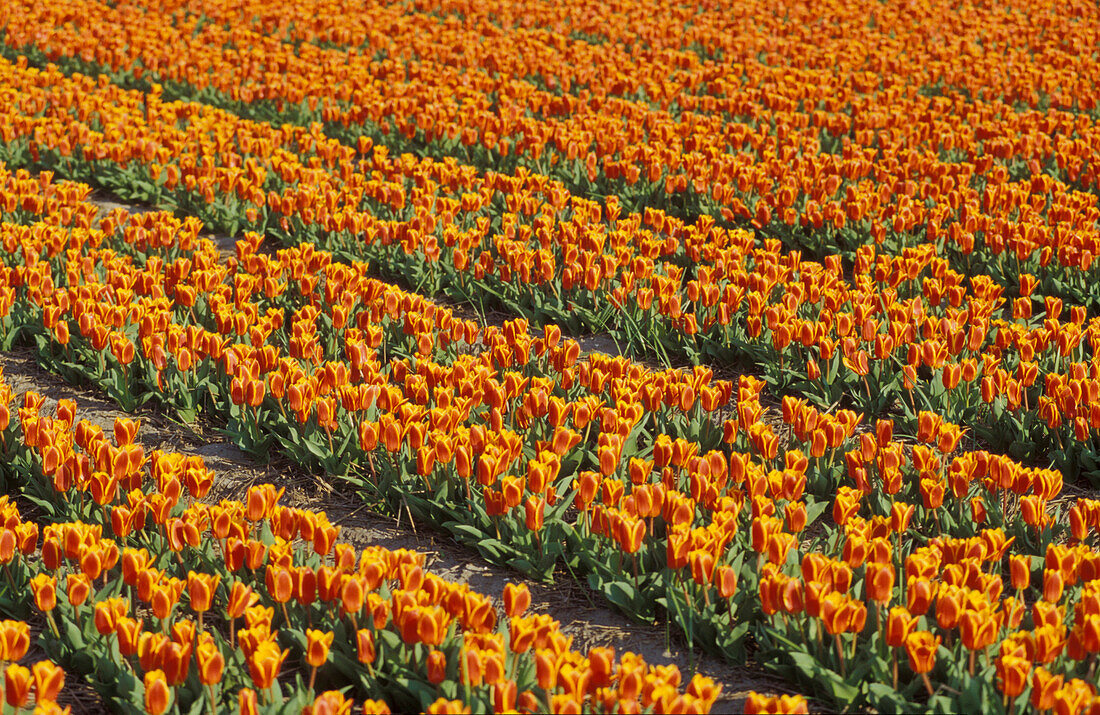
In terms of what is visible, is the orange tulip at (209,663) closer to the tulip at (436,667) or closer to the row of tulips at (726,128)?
the tulip at (436,667)

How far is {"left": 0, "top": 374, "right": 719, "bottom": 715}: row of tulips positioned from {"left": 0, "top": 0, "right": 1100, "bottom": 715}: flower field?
1 centimetres

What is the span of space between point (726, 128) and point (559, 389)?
187 inches

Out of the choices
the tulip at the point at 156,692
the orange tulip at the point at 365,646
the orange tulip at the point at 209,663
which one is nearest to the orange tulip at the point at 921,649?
the orange tulip at the point at 365,646

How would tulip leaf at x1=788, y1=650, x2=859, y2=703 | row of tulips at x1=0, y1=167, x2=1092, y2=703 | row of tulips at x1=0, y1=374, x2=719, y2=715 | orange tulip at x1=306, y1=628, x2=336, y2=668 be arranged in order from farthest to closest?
row of tulips at x1=0, y1=167, x2=1092, y2=703
tulip leaf at x1=788, y1=650, x2=859, y2=703
orange tulip at x1=306, y1=628, x2=336, y2=668
row of tulips at x1=0, y1=374, x2=719, y2=715

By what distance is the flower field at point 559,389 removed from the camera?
2945 mm

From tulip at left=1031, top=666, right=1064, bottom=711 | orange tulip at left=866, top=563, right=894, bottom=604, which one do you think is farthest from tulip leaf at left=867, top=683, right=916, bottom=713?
tulip at left=1031, top=666, right=1064, bottom=711

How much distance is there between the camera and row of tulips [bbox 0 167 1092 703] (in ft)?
11.1

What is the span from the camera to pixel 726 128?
28.7 ft

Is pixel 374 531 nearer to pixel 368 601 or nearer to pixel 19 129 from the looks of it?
pixel 368 601

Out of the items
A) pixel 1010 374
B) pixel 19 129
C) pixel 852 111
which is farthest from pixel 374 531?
pixel 852 111

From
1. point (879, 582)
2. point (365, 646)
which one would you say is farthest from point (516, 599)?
point (879, 582)

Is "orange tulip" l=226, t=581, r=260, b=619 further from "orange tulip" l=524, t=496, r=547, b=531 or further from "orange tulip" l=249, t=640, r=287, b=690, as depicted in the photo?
"orange tulip" l=524, t=496, r=547, b=531

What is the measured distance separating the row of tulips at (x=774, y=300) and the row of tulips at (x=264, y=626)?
2114mm

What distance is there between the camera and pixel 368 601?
296 centimetres
